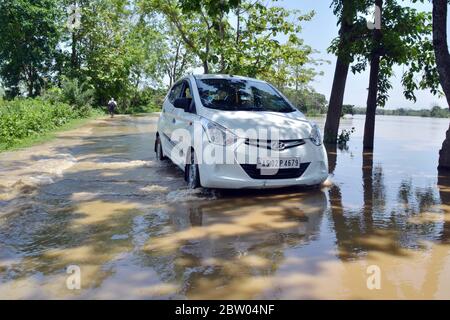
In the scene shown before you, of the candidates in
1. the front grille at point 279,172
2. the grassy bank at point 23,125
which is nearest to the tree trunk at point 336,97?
the front grille at point 279,172

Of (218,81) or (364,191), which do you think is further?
(218,81)

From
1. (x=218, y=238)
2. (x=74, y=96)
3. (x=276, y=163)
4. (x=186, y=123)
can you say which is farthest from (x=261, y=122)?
(x=74, y=96)

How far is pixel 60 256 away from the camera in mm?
3775

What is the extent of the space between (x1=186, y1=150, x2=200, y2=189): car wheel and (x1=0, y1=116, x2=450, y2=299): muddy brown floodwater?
0.53ft

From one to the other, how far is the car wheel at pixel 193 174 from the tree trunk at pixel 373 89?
260 inches

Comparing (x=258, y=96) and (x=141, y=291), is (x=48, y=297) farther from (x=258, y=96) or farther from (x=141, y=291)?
(x=258, y=96)

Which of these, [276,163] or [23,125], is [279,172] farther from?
[23,125]

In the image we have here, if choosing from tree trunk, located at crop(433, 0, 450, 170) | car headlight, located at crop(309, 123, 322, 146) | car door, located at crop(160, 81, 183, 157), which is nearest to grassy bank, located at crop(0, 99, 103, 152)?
car door, located at crop(160, 81, 183, 157)

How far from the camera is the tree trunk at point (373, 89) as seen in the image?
10.6 metres

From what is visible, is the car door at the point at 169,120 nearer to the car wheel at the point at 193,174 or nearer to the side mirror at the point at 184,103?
the side mirror at the point at 184,103

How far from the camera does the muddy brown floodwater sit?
10.3 feet

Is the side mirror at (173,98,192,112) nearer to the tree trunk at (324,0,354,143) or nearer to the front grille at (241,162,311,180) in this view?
the front grille at (241,162,311,180)

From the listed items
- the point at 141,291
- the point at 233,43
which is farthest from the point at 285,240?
the point at 233,43
